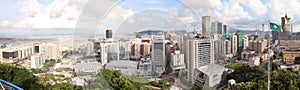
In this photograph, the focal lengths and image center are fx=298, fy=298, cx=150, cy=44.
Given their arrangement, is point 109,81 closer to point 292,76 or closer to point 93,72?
point 93,72

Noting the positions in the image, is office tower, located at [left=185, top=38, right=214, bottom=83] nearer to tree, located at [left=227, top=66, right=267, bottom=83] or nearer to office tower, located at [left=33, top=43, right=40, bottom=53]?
tree, located at [left=227, top=66, right=267, bottom=83]

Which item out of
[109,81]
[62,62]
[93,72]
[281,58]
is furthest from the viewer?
[62,62]

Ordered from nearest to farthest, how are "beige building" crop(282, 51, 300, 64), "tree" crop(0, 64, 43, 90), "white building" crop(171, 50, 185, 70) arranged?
1. "white building" crop(171, 50, 185, 70)
2. "tree" crop(0, 64, 43, 90)
3. "beige building" crop(282, 51, 300, 64)

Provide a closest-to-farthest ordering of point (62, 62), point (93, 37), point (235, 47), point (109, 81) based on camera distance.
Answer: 1. point (93, 37)
2. point (109, 81)
3. point (235, 47)
4. point (62, 62)

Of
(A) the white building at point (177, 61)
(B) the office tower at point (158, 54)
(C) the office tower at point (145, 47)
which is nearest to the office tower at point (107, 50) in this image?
(C) the office tower at point (145, 47)

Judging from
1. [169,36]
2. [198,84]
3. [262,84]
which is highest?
[169,36]

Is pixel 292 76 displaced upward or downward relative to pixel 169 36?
downward

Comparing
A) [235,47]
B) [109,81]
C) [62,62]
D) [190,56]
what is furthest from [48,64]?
[190,56]

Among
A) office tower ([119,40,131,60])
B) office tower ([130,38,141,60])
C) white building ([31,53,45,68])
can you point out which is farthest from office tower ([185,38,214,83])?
white building ([31,53,45,68])

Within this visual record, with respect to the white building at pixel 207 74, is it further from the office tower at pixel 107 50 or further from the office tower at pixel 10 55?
the office tower at pixel 10 55
